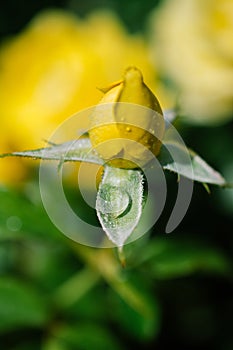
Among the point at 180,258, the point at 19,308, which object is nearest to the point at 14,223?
the point at 19,308

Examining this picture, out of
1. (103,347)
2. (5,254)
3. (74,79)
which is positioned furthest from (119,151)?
(74,79)

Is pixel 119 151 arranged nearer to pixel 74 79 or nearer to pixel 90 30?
pixel 74 79

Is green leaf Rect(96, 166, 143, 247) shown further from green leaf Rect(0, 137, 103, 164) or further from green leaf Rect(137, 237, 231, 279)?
green leaf Rect(137, 237, 231, 279)

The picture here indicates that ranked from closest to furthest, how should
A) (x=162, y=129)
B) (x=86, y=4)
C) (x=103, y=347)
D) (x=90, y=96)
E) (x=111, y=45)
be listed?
1. (x=162, y=129)
2. (x=103, y=347)
3. (x=90, y=96)
4. (x=111, y=45)
5. (x=86, y=4)

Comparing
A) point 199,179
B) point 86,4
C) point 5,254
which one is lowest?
point 5,254

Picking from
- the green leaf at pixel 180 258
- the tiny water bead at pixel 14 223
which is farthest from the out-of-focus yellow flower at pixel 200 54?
the tiny water bead at pixel 14 223
